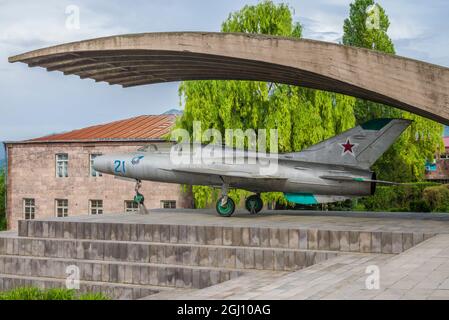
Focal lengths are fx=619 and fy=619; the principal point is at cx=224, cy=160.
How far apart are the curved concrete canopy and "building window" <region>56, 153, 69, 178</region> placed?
60.8ft

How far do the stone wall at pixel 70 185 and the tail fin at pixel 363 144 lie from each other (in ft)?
53.6

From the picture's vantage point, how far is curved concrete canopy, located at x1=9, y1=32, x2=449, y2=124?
16.3 meters

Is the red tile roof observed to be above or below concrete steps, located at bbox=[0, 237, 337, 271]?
above

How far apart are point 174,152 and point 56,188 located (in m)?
19.5

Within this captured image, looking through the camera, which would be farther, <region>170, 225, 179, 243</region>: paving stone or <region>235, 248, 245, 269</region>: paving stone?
<region>170, 225, 179, 243</region>: paving stone

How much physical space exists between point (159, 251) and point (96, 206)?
21121mm

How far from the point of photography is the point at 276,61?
17.2 meters

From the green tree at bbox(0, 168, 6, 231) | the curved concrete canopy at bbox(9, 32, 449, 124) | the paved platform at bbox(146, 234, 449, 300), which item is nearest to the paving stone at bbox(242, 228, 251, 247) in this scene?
the paved platform at bbox(146, 234, 449, 300)

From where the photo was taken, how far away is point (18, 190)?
41344 mm

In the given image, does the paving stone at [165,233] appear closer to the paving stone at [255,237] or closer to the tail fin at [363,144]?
the paving stone at [255,237]

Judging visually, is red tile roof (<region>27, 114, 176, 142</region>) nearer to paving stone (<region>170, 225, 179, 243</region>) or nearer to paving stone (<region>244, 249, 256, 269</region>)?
paving stone (<region>170, 225, 179, 243</region>)

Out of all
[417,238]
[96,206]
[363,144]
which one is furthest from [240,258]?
[96,206]

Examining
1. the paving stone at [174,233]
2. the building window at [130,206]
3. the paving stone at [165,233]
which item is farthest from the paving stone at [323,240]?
the building window at [130,206]
